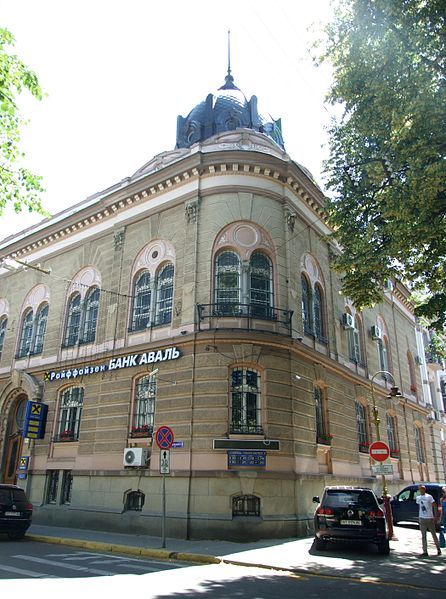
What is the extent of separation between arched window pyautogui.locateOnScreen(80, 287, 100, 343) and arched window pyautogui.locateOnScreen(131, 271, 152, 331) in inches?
96.0

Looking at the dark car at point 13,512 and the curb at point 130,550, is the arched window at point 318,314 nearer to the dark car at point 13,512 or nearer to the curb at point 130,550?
the curb at point 130,550

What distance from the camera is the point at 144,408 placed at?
17.8 meters

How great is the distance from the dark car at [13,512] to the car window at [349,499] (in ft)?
29.3

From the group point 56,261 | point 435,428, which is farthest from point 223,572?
point 435,428

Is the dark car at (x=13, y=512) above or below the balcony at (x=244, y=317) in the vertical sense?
below

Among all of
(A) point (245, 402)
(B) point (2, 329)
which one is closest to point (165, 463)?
(A) point (245, 402)

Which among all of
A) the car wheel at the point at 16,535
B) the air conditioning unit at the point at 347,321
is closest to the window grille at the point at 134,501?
the car wheel at the point at 16,535

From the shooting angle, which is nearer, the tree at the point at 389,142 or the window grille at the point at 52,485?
the tree at the point at 389,142

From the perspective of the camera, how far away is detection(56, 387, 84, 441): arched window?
19.8 m

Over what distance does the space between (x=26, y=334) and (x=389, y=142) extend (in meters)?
19.5

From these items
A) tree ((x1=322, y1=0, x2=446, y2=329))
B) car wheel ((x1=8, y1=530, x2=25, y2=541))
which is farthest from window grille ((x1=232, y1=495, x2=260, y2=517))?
tree ((x1=322, y1=0, x2=446, y2=329))

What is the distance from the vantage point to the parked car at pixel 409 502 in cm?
1894

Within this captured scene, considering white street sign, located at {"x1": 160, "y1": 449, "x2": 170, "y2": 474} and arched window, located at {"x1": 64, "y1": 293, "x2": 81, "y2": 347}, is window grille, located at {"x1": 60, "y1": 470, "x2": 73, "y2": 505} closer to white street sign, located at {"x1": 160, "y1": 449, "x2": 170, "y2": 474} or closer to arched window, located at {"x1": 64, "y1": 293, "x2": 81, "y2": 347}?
arched window, located at {"x1": 64, "y1": 293, "x2": 81, "y2": 347}

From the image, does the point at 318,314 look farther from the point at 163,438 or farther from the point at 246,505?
the point at 163,438
